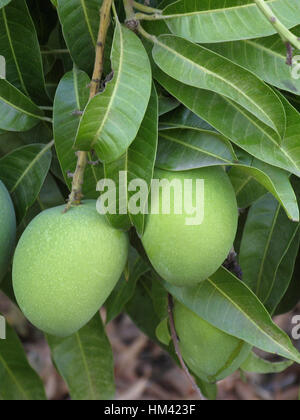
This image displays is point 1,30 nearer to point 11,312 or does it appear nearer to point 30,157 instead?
point 30,157

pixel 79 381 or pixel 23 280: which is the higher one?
pixel 23 280

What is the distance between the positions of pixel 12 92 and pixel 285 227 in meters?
0.48

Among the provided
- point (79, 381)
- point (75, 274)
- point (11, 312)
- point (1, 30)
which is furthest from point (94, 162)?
point (11, 312)

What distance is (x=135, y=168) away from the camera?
76 cm

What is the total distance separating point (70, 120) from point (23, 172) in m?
0.13

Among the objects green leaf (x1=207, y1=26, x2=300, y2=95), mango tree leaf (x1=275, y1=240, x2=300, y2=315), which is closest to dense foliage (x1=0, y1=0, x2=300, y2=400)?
green leaf (x1=207, y1=26, x2=300, y2=95)

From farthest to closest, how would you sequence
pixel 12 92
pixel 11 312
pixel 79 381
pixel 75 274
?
pixel 11 312
pixel 79 381
pixel 12 92
pixel 75 274

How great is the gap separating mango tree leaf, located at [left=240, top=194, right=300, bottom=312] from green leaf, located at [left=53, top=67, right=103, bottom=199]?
0.30 metres

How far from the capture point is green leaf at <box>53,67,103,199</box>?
0.81 metres

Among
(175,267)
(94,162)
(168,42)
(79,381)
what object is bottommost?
(79,381)

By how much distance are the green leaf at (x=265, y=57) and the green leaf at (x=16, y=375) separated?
66 centimetres

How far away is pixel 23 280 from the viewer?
78 centimetres

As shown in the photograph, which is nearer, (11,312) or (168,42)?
(168,42)

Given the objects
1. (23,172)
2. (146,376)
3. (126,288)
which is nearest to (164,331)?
(126,288)
